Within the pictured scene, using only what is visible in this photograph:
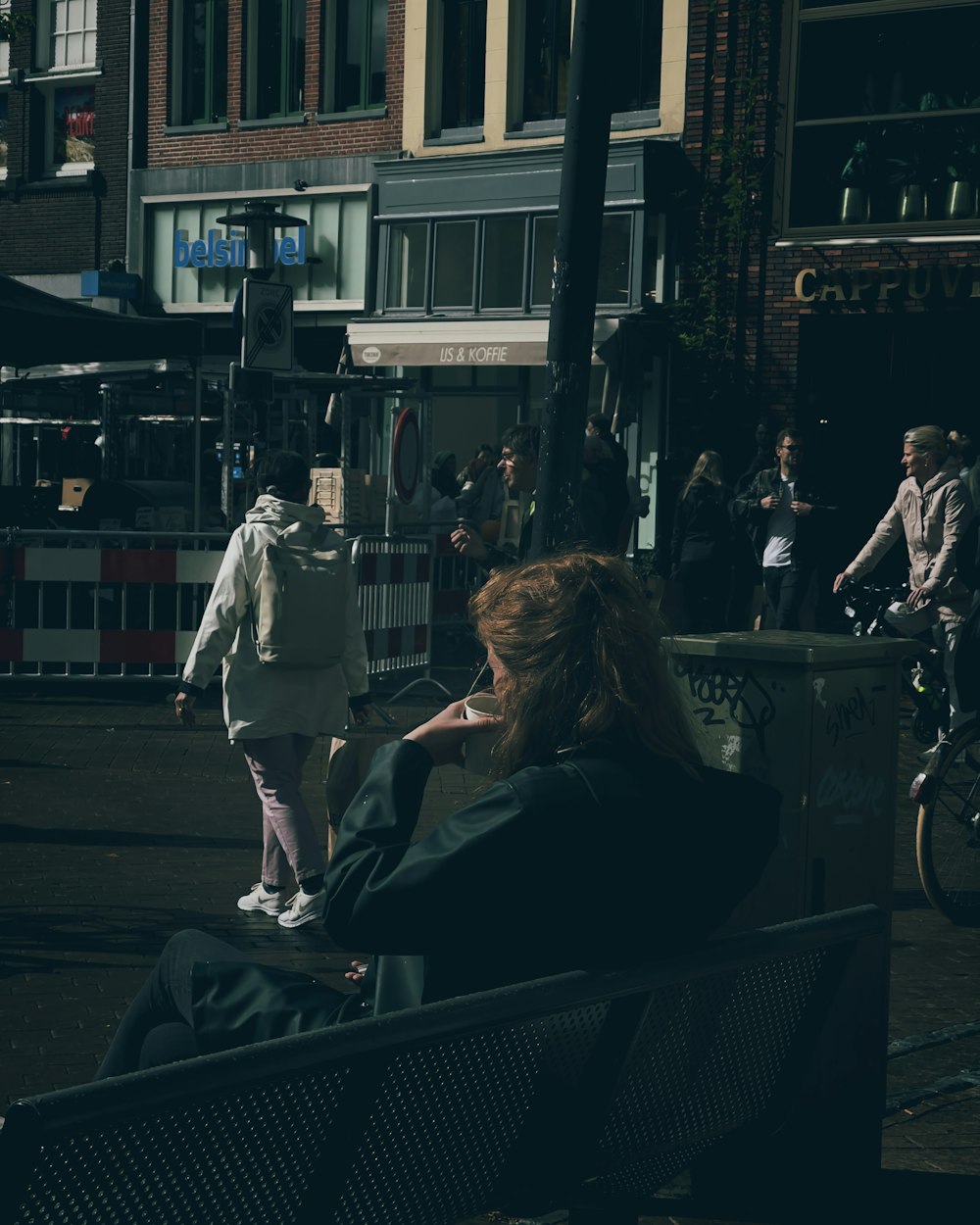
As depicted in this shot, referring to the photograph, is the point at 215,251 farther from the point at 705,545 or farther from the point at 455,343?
the point at 705,545

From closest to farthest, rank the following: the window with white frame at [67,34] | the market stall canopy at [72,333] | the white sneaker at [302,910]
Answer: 1. the white sneaker at [302,910]
2. the market stall canopy at [72,333]
3. the window with white frame at [67,34]

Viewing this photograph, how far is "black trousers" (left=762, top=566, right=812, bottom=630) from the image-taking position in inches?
528

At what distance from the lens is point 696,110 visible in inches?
799

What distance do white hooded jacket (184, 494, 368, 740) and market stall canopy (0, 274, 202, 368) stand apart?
7108 mm

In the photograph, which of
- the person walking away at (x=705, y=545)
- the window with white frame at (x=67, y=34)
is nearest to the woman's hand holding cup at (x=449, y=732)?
the person walking away at (x=705, y=545)

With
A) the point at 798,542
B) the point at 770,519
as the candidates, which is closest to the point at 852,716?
the point at 798,542

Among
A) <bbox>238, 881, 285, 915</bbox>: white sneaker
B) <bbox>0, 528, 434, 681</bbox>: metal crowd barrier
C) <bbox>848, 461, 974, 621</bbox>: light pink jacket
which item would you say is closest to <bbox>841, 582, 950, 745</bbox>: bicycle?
<bbox>848, 461, 974, 621</bbox>: light pink jacket

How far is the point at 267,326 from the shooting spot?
13.6m

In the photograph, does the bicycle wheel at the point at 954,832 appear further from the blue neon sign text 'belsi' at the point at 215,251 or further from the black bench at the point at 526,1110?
the blue neon sign text 'belsi' at the point at 215,251

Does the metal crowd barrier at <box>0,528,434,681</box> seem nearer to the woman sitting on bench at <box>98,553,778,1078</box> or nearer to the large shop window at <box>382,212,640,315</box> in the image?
the woman sitting on bench at <box>98,553,778,1078</box>

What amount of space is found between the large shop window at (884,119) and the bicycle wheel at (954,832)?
13004 mm

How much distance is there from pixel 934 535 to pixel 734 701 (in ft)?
22.9

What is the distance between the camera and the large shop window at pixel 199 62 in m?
24.8

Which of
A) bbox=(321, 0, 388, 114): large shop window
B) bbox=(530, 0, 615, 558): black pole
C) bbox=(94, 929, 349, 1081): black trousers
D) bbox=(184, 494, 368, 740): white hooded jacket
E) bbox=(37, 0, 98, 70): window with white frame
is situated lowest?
bbox=(94, 929, 349, 1081): black trousers
